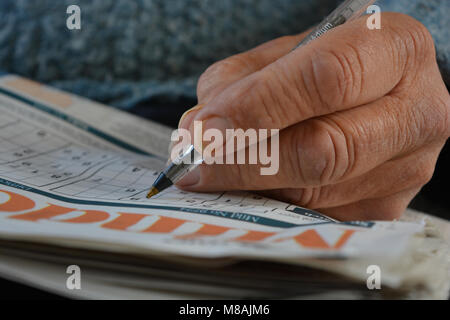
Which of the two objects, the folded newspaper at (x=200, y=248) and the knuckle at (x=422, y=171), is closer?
the folded newspaper at (x=200, y=248)

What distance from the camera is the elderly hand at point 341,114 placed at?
37 cm

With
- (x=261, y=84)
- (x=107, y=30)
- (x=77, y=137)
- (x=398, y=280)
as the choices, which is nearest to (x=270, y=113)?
(x=261, y=84)

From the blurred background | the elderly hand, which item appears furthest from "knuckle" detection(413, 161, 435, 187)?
the blurred background

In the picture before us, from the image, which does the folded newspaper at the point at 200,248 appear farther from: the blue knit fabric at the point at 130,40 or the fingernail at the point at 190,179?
the blue knit fabric at the point at 130,40

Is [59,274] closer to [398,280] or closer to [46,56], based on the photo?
[398,280]

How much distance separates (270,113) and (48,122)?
0.40 m

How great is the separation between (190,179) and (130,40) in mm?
389

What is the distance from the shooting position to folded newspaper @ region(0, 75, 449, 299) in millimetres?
247

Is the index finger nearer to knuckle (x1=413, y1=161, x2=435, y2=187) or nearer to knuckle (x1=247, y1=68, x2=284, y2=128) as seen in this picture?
knuckle (x1=247, y1=68, x2=284, y2=128)

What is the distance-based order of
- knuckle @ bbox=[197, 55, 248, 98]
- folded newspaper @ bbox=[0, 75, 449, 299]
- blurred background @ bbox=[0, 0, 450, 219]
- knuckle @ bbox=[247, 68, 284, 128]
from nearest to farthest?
folded newspaper @ bbox=[0, 75, 449, 299] → knuckle @ bbox=[247, 68, 284, 128] → knuckle @ bbox=[197, 55, 248, 98] → blurred background @ bbox=[0, 0, 450, 219]

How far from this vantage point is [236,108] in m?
0.37

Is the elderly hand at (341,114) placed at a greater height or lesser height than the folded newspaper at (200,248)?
greater

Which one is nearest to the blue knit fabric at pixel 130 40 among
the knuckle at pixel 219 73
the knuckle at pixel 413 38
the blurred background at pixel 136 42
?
the blurred background at pixel 136 42

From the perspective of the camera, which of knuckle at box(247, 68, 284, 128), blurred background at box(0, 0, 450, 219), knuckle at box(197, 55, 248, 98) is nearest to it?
knuckle at box(247, 68, 284, 128)
